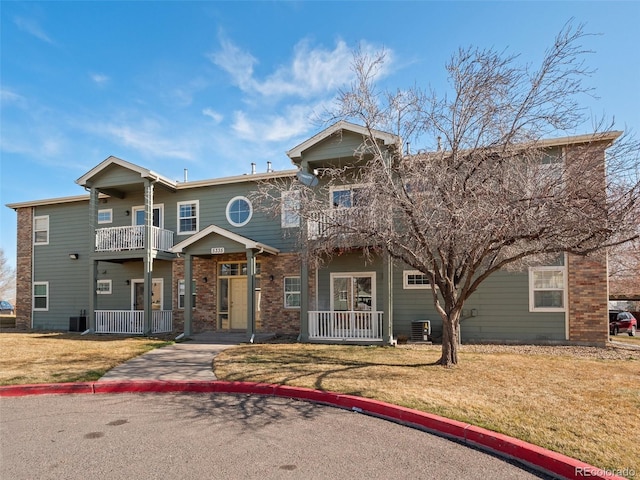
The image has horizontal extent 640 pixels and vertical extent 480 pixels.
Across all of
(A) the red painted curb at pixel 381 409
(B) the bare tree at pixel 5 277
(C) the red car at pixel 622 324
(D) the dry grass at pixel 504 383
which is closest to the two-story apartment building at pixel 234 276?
(D) the dry grass at pixel 504 383

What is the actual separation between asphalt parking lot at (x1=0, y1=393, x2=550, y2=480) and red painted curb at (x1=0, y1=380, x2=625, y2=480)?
0.21 m

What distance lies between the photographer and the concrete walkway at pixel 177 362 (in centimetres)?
807

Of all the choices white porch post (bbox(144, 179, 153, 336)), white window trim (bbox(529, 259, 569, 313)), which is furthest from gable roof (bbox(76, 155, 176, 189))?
white window trim (bbox(529, 259, 569, 313))

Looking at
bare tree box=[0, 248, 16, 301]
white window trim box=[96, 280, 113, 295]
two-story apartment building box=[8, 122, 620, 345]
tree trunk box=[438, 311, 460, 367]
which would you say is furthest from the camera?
bare tree box=[0, 248, 16, 301]

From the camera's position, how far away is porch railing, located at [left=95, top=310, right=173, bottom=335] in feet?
51.1

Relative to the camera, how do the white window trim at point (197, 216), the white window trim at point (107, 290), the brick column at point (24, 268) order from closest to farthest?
the white window trim at point (197, 216), the white window trim at point (107, 290), the brick column at point (24, 268)

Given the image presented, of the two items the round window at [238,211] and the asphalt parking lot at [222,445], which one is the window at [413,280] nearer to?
the round window at [238,211]

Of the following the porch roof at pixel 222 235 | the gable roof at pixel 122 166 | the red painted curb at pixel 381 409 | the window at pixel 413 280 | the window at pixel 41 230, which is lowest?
the red painted curb at pixel 381 409

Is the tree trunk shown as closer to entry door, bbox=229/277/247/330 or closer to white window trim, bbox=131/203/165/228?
entry door, bbox=229/277/247/330

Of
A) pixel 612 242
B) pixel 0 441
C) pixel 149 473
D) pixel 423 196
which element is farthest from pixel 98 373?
pixel 612 242

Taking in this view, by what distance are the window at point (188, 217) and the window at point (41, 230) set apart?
24.2ft

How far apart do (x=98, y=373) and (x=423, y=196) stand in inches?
297

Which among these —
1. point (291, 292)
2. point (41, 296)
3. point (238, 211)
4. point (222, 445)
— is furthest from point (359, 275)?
point (41, 296)

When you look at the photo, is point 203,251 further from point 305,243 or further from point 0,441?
point 0,441
